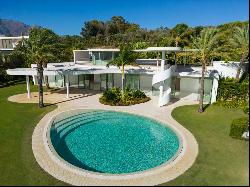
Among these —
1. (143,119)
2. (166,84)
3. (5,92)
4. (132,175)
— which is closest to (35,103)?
(5,92)

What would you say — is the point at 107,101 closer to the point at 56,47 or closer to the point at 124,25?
the point at 56,47

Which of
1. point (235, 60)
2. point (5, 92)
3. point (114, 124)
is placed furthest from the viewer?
point (5, 92)

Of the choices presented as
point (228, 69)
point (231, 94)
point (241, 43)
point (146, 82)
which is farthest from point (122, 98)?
point (241, 43)

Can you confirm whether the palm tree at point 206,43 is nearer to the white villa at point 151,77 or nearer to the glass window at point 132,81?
the white villa at point 151,77


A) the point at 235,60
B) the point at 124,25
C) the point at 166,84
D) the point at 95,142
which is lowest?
the point at 95,142

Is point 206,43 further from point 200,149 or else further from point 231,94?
point 200,149

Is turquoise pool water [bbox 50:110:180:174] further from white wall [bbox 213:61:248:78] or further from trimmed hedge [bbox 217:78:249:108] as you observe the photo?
white wall [bbox 213:61:248:78]

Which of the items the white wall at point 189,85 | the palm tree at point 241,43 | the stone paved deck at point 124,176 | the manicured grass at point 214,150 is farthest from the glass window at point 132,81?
the palm tree at point 241,43
